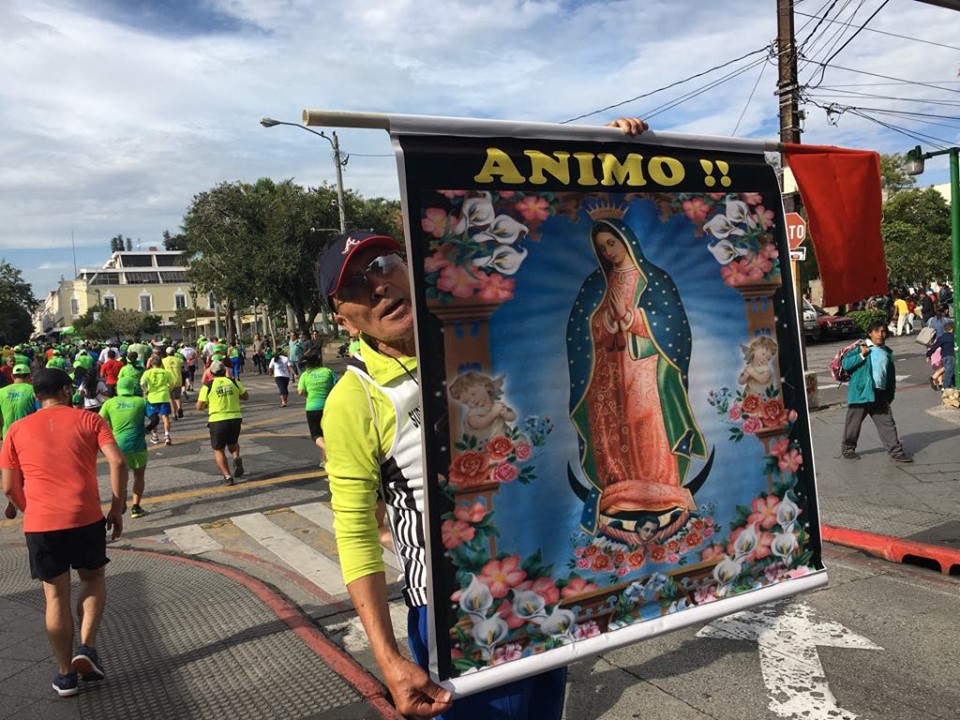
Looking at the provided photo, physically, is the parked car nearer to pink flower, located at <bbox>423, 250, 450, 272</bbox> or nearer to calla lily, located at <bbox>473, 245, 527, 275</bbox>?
calla lily, located at <bbox>473, 245, 527, 275</bbox>

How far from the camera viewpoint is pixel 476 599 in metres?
1.96

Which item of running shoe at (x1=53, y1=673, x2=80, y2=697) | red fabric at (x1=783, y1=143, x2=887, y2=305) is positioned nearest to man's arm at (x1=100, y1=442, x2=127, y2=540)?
running shoe at (x1=53, y1=673, x2=80, y2=697)

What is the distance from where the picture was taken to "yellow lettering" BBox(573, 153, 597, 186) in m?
2.11

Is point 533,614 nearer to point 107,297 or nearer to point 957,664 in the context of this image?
point 957,664

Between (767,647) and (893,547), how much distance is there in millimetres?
2245

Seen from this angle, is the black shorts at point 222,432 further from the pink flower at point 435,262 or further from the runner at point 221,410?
the pink flower at point 435,262

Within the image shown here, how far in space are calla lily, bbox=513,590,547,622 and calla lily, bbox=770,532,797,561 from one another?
0.84 meters

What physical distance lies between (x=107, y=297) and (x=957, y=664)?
4427 inches

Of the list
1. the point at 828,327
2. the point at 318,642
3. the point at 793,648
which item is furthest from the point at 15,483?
the point at 828,327

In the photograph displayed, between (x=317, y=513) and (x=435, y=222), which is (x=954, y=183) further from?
(x=435, y=222)

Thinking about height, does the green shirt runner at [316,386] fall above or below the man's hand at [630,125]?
below

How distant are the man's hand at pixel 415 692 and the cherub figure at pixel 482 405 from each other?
626mm

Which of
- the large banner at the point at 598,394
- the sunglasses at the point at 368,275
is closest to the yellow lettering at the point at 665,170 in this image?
the large banner at the point at 598,394

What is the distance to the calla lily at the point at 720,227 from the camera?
231 cm
